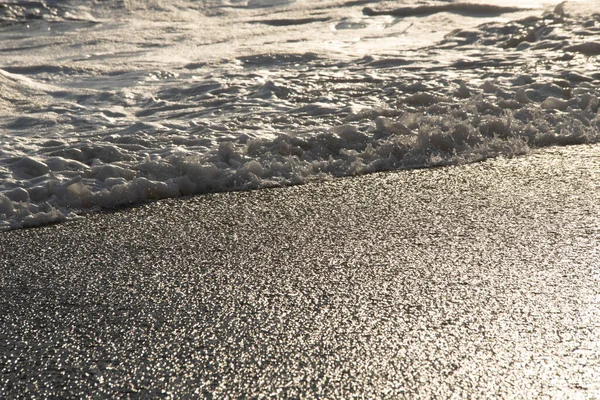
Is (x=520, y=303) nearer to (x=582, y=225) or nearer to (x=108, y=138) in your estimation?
(x=582, y=225)

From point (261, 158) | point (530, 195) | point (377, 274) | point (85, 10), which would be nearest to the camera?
point (377, 274)

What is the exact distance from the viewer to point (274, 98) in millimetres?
5289

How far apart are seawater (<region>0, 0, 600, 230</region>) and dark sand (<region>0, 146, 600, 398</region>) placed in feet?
1.06

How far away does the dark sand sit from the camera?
2.00 m

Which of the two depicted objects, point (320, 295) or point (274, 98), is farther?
point (274, 98)

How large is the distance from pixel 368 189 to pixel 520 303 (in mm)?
1332

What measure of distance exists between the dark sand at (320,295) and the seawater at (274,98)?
1.06 ft

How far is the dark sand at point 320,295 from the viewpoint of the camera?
6.57ft

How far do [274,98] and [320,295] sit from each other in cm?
303

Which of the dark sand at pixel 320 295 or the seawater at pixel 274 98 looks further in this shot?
the seawater at pixel 274 98

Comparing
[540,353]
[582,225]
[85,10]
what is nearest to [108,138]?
[582,225]

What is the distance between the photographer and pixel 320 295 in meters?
2.47

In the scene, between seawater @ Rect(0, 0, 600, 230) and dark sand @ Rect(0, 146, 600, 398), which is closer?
dark sand @ Rect(0, 146, 600, 398)

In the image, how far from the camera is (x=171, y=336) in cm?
223
